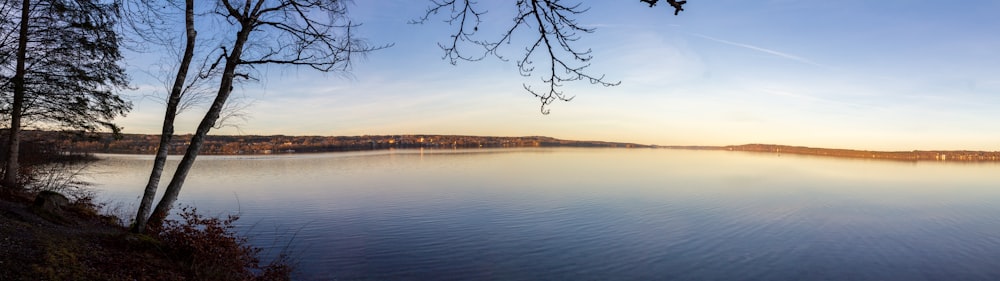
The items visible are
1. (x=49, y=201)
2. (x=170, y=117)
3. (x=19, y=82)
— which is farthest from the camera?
(x=19, y=82)

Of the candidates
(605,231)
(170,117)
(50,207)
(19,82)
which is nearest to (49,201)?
(50,207)

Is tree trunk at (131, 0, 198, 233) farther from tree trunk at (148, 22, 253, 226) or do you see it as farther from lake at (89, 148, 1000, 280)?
lake at (89, 148, 1000, 280)

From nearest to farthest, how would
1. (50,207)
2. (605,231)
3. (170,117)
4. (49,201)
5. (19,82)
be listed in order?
1. (170,117)
2. (50,207)
3. (49,201)
4. (19,82)
5. (605,231)

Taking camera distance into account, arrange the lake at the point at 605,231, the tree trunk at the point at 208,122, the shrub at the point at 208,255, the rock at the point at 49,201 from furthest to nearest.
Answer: the lake at the point at 605,231 < the rock at the point at 49,201 < the tree trunk at the point at 208,122 < the shrub at the point at 208,255

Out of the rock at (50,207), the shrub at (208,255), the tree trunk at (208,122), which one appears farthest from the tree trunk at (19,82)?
the tree trunk at (208,122)

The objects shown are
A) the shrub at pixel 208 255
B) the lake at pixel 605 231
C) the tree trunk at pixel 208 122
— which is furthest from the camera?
the lake at pixel 605 231

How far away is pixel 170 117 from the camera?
902cm

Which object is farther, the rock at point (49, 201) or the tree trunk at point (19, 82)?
the tree trunk at point (19, 82)

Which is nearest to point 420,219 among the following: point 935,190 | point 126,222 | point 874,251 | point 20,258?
point 126,222

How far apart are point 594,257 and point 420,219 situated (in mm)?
8300

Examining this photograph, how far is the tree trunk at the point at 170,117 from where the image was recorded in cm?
870

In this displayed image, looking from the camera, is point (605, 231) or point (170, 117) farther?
point (605, 231)

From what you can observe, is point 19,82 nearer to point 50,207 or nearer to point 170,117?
point 50,207

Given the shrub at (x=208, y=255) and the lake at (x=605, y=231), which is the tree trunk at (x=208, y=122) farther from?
the lake at (x=605, y=231)
